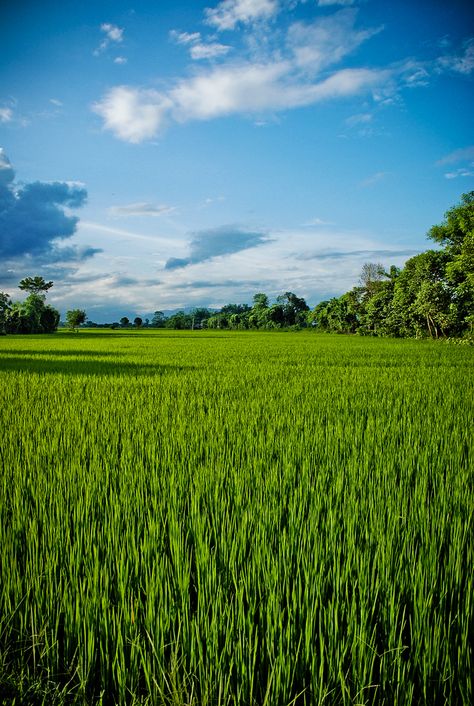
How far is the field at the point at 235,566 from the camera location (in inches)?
48.1

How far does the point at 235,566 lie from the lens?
1607 millimetres

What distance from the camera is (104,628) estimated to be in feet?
4.45

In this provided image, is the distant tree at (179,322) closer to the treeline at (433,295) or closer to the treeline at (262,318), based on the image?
the treeline at (262,318)

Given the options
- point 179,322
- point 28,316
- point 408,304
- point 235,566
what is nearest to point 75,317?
point 28,316

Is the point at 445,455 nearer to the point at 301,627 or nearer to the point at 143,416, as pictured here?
the point at 301,627

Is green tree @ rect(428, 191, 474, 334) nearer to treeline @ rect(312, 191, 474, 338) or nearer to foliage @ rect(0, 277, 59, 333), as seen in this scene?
treeline @ rect(312, 191, 474, 338)

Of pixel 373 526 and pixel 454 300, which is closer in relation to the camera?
pixel 373 526

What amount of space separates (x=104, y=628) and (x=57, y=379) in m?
7.73

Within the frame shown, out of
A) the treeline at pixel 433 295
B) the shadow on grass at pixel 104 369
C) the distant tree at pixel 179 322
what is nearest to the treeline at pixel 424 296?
the treeline at pixel 433 295

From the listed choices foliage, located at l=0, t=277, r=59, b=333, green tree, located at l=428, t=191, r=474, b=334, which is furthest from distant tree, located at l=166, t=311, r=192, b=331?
green tree, located at l=428, t=191, r=474, b=334

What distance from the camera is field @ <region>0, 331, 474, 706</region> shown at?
48.1 inches

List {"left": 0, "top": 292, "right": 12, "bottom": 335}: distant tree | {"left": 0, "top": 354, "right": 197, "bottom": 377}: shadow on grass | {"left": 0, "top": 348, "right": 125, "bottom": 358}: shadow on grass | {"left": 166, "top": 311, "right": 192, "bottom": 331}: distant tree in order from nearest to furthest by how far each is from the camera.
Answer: {"left": 0, "top": 354, "right": 197, "bottom": 377}: shadow on grass → {"left": 0, "top": 348, "right": 125, "bottom": 358}: shadow on grass → {"left": 0, "top": 292, "right": 12, "bottom": 335}: distant tree → {"left": 166, "top": 311, "right": 192, "bottom": 331}: distant tree

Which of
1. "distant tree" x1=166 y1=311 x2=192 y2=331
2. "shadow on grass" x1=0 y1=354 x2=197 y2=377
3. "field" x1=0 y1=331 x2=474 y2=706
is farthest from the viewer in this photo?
"distant tree" x1=166 y1=311 x2=192 y2=331

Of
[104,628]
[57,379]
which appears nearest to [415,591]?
[104,628]
